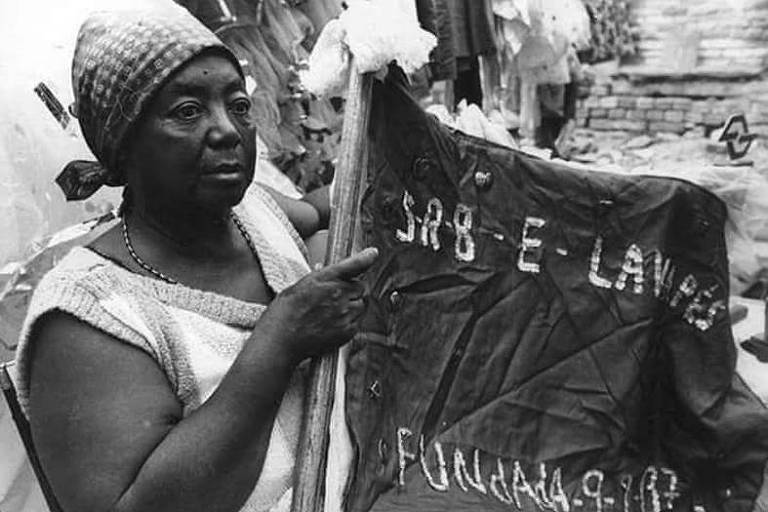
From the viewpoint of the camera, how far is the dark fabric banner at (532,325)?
1.84 meters

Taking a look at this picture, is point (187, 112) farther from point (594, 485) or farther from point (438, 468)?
point (594, 485)

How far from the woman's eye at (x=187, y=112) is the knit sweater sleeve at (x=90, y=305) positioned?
258mm

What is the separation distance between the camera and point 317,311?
1.48 m

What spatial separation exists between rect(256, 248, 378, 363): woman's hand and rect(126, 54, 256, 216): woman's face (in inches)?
6.9

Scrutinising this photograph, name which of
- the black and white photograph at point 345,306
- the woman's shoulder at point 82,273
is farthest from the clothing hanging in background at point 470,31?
the woman's shoulder at point 82,273

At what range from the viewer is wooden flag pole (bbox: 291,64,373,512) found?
1.54 meters

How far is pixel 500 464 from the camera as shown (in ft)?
6.17

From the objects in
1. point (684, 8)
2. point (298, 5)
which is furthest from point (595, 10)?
point (298, 5)

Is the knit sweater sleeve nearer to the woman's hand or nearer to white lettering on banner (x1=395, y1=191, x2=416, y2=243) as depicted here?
the woman's hand

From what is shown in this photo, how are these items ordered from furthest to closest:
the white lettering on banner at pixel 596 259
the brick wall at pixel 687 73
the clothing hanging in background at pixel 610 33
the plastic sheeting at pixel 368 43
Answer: the clothing hanging in background at pixel 610 33 → the brick wall at pixel 687 73 → the white lettering on banner at pixel 596 259 → the plastic sheeting at pixel 368 43

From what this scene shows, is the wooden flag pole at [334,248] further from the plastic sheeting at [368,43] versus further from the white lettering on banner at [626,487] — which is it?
the white lettering on banner at [626,487]

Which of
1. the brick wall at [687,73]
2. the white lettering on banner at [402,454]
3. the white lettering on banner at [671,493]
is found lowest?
the brick wall at [687,73]

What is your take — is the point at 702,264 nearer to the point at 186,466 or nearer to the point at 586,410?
the point at 586,410

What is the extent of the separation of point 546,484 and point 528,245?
46 cm
